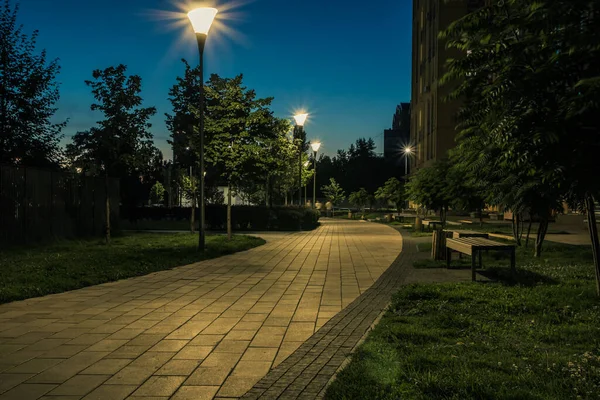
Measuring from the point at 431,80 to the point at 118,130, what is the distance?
49.3 metres

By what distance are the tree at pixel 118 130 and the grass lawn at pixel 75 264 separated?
2.90 meters

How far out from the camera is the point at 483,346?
4.63 metres

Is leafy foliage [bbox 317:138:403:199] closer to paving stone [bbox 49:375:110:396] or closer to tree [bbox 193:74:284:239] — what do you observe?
tree [bbox 193:74:284:239]

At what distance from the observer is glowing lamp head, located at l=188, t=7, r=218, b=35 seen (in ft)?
44.9

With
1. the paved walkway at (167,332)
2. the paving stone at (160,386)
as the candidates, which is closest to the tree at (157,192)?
the paved walkway at (167,332)

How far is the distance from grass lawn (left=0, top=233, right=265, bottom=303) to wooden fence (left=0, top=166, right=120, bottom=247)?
64 cm

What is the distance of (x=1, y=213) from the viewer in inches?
552

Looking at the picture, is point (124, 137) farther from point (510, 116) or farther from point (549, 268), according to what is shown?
point (510, 116)

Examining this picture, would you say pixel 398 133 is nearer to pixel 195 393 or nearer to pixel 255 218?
pixel 255 218

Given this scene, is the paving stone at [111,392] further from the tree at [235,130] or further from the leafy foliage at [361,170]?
the leafy foliage at [361,170]

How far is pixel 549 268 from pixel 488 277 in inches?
68.6

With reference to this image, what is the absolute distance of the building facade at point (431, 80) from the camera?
53.4 m

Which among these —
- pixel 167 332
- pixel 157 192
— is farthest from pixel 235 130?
pixel 157 192

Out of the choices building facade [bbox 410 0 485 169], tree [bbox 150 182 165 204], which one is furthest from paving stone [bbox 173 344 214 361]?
tree [bbox 150 182 165 204]
